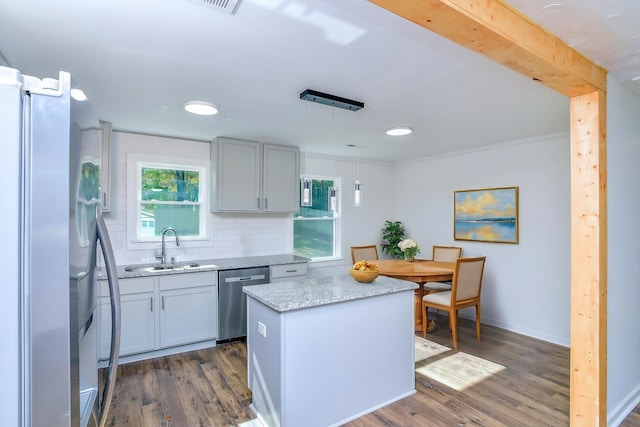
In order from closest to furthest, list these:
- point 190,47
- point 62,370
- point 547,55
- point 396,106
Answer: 1. point 62,370
2. point 547,55
3. point 190,47
4. point 396,106

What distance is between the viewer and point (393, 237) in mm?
5523

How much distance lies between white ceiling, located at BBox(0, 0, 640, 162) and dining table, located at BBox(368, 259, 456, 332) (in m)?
1.61

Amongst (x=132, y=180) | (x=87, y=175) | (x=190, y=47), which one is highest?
(x=190, y=47)

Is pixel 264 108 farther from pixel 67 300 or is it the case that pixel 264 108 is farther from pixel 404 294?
pixel 67 300

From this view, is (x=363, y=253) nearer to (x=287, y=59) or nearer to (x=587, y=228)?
(x=587, y=228)

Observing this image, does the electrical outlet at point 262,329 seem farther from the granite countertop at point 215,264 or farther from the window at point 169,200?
the window at point 169,200

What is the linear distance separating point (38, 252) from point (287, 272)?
346 centimetres

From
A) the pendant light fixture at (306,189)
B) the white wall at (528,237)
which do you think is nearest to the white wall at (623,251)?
the white wall at (528,237)

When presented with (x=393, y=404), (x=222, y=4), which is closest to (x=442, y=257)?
(x=393, y=404)

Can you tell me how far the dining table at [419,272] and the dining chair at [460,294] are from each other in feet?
0.61

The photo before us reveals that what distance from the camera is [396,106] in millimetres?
2834

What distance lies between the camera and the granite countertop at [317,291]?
84.8 inches

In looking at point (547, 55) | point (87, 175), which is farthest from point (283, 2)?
point (547, 55)

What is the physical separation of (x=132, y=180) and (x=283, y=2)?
10.0ft
